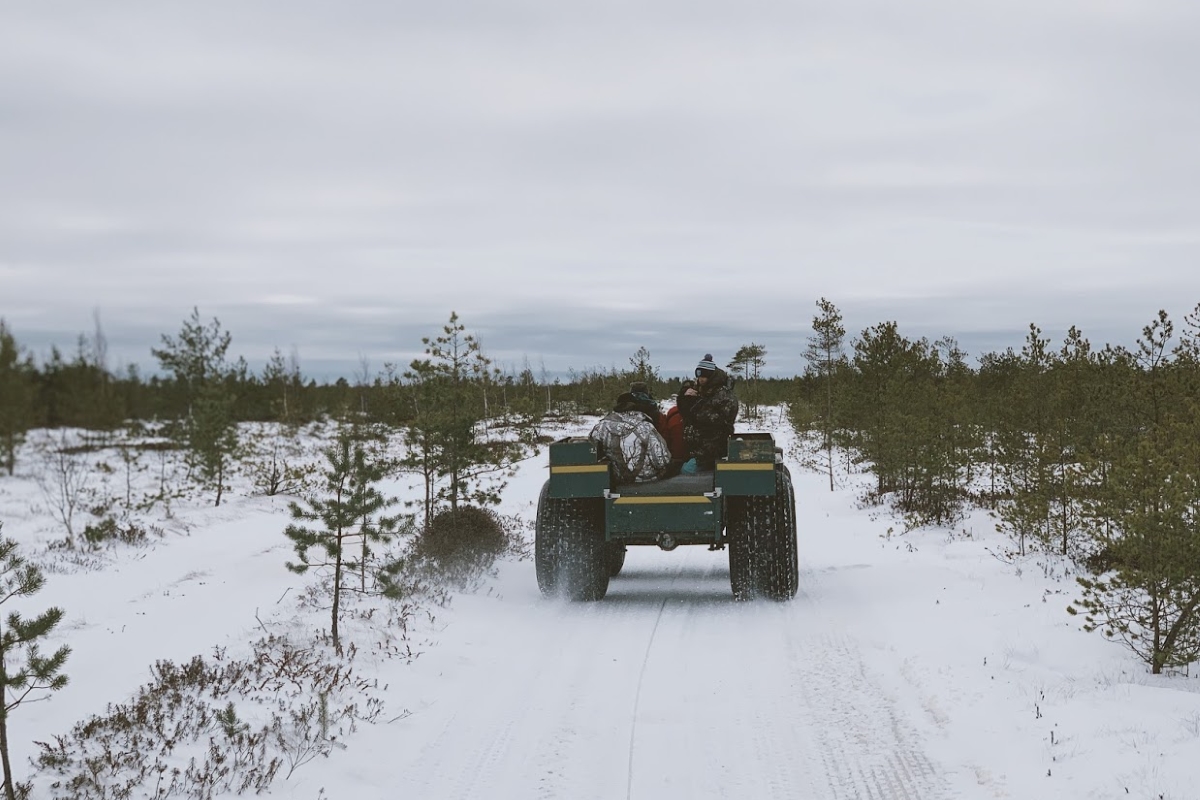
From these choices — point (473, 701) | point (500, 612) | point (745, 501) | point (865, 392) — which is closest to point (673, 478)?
point (745, 501)

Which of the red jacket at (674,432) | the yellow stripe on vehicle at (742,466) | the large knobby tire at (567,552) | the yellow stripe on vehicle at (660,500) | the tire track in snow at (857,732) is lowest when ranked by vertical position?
the tire track in snow at (857,732)

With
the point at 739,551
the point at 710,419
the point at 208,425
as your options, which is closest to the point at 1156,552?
the point at 739,551

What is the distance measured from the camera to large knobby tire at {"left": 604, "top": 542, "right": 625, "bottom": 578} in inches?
433

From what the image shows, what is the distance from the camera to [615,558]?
37.9ft

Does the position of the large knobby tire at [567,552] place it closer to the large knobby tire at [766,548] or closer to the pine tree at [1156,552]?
the large knobby tire at [766,548]

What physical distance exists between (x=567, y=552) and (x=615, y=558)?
1.91 metres

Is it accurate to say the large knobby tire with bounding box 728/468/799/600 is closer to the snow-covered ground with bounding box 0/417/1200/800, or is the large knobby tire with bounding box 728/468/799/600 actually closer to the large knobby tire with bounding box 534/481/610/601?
the snow-covered ground with bounding box 0/417/1200/800

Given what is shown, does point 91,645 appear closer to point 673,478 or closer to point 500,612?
point 500,612

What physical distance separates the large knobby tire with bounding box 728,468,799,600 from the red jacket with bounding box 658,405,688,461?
5.29 feet

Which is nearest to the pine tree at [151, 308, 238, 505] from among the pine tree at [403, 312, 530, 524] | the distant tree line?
the distant tree line

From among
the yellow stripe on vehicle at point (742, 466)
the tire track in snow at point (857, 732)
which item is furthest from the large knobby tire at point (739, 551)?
the tire track in snow at point (857, 732)

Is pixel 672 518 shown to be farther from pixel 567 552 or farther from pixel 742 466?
pixel 567 552

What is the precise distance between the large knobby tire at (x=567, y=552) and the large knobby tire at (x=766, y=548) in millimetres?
1535

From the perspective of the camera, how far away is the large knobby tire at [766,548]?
9.40m
